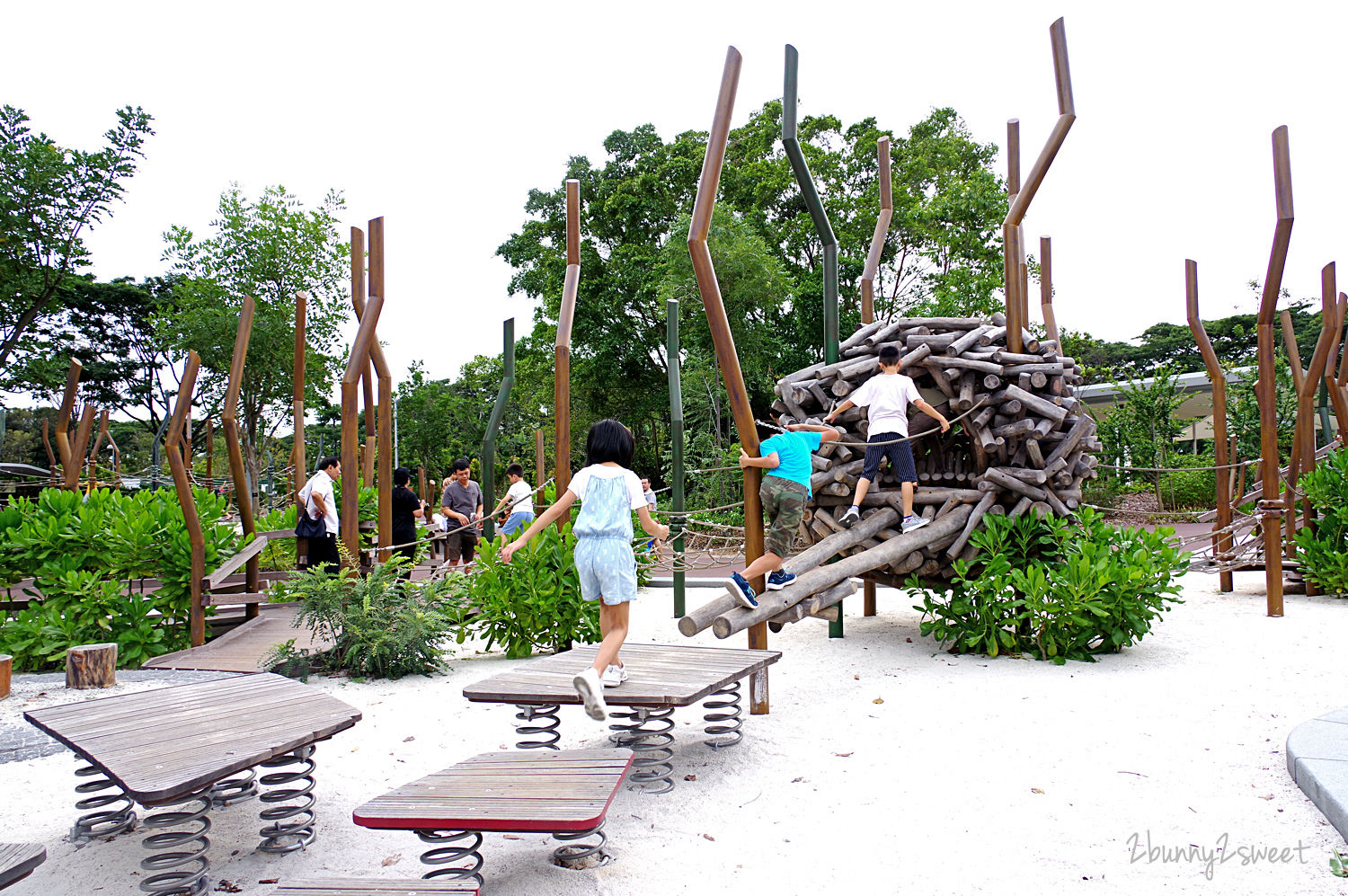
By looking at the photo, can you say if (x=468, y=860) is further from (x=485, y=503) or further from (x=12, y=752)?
(x=485, y=503)

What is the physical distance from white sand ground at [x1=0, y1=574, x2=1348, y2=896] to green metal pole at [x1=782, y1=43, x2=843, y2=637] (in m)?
1.28

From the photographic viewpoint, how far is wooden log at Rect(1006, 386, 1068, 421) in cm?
666

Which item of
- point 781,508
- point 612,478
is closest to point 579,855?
point 612,478

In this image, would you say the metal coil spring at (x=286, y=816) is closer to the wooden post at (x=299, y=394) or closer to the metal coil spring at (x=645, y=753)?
the metal coil spring at (x=645, y=753)

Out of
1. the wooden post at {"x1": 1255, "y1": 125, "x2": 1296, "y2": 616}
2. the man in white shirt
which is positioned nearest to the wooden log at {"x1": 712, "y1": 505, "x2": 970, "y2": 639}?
the wooden post at {"x1": 1255, "y1": 125, "x2": 1296, "y2": 616}

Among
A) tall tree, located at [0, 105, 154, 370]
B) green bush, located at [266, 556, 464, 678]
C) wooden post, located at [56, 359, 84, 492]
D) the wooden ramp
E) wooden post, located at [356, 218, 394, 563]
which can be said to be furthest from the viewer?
tall tree, located at [0, 105, 154, 370]

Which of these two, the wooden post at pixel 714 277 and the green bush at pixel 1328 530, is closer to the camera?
the wooden post at pixel 714 277

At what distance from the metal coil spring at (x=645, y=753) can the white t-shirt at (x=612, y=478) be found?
0.91 meters

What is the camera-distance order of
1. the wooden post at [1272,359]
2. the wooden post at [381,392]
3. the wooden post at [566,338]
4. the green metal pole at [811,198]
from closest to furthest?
the green metal pole at [811,198] → the wooden post at [381,392] → the wooden post at [566,338] → the wooden post at [1272,359]

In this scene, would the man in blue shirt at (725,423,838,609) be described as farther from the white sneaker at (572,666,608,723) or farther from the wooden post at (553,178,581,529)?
the wooden post at (553,178,581,529)

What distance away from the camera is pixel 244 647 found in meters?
6.93

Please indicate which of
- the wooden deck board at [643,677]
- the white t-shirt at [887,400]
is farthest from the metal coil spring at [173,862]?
the white t-shirt at [887,400]

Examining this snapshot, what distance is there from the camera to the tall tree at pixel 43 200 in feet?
59.2

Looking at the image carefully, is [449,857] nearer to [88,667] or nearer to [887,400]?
[88,667]
